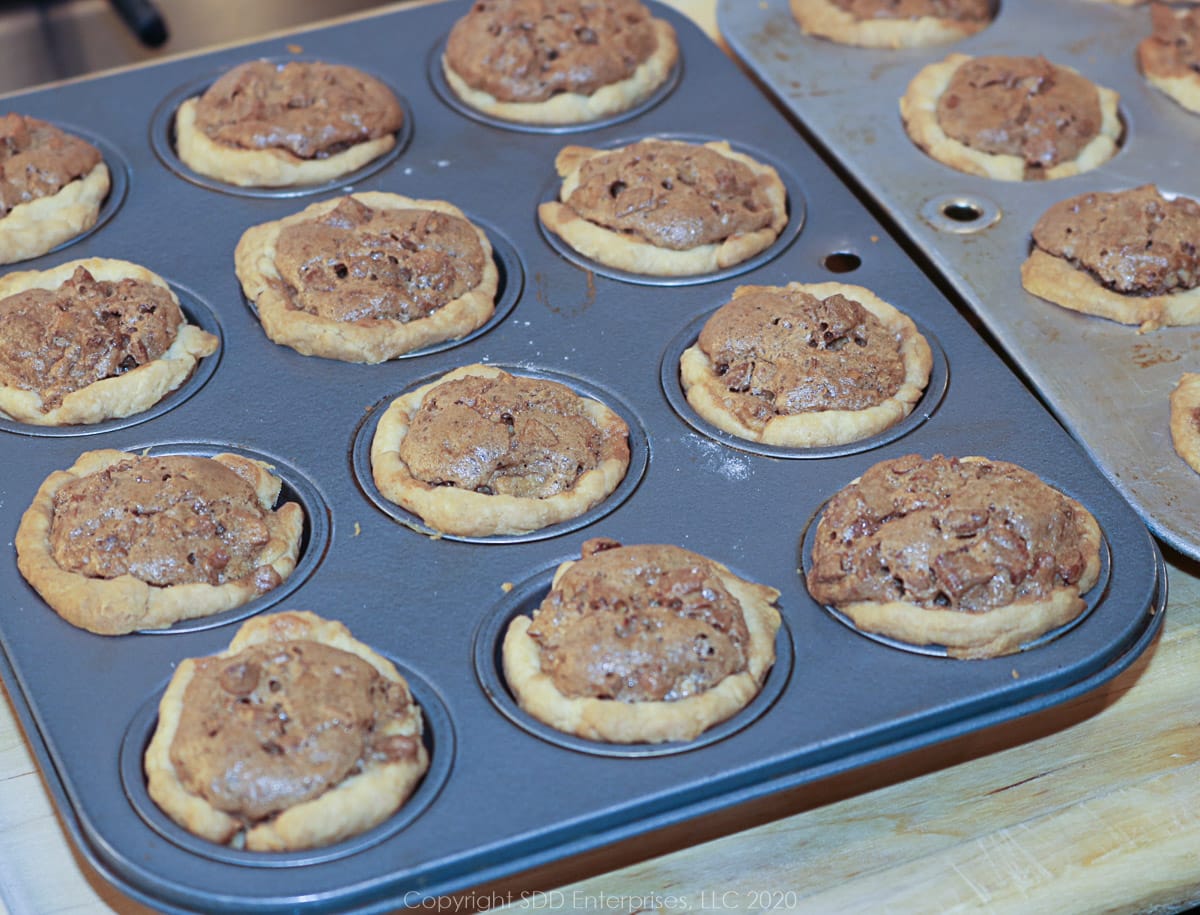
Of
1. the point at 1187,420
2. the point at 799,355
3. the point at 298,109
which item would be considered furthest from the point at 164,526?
the point at 1187,420

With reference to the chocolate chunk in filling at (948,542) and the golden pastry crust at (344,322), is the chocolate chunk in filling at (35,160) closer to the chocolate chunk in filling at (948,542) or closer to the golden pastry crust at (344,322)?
the golden pastry crust at (344,322)

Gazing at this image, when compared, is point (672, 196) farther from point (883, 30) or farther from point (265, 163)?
point (883, 30)

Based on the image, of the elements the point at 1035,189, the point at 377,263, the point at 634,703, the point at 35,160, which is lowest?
the point at 634,703

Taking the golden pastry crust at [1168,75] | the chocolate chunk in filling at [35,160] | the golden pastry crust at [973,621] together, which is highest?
the chocolate chunk in filling at [35,160]

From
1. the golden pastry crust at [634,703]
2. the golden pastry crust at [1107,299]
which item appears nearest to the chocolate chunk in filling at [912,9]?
the golden pastry crust at [1107,299]

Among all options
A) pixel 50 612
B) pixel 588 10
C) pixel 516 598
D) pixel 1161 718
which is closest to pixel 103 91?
pixel 588 10
